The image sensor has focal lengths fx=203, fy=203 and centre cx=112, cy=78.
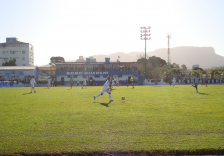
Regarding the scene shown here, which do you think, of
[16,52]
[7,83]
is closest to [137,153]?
[7,83]

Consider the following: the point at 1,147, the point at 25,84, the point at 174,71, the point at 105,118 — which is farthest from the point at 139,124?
the point at 174,71

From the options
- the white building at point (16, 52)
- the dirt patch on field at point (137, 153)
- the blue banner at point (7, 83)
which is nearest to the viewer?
the dirt patch on field at point (137, 153)

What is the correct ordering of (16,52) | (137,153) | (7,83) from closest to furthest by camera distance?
(137,153) → (7,83) → (16,52)

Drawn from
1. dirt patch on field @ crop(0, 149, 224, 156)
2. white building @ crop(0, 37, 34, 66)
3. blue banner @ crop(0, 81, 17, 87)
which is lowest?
dirt patch on field @ crop(0, 149, 224, 156)

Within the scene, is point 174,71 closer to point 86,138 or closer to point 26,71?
point 26,71

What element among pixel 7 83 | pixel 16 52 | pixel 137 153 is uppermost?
pixel 16 52

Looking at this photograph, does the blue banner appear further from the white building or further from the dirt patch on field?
the white building

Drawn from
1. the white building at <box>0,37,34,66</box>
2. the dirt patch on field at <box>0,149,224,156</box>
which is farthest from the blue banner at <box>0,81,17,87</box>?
the white building at <box>0,37,34,66</box>

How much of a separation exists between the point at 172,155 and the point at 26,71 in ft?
252

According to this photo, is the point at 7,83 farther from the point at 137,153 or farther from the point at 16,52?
the point at 16,52

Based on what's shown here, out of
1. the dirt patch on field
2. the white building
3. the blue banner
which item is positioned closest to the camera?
the dirt patch on field

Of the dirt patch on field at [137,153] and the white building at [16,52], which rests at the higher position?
the white building at [16,52]

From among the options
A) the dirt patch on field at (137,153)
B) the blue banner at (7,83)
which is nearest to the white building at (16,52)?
the blue banner at (7,83)

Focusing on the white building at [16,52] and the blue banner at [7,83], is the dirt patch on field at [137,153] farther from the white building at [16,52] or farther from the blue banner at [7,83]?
the white building at [16,52]
